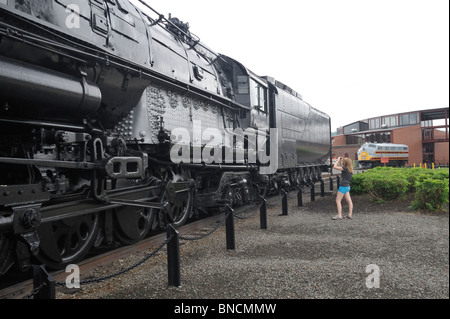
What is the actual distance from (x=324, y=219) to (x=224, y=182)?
93.4 inches

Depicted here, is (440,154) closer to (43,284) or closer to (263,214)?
(263,214)

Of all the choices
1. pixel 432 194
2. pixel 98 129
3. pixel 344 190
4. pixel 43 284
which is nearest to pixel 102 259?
pixel 98 129

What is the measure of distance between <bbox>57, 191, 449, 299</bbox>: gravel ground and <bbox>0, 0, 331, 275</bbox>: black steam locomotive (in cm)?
72

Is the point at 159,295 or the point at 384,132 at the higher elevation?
the point at 384,132

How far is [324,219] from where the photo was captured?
24.0ft

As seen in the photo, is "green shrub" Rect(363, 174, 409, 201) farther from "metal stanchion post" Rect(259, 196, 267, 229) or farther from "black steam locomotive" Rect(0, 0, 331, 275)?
"black steam locomotive" Rect(0, 0, 331, 275)

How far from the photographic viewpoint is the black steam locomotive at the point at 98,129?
123 inches

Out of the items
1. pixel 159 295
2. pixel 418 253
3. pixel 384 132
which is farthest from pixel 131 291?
pixel 384 132

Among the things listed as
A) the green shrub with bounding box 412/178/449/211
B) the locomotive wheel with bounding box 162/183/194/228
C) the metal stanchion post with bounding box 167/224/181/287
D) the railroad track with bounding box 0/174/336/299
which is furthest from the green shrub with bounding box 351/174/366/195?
the metal stanchion post with bounding box 167/224/181/287

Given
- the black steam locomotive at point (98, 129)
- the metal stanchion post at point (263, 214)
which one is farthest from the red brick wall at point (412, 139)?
the metal stanchion post at point (263, 214)

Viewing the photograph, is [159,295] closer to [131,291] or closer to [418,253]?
[131,291]

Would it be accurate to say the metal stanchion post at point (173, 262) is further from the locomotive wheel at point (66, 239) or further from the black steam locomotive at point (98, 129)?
the locomotive wheel at point (66, 239)

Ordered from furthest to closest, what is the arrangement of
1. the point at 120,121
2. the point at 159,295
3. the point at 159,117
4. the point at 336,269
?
the point at 159,117 < the point at 120,121 < the point at 336,269 < the point at 159,295

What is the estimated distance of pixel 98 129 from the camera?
4.22 m
